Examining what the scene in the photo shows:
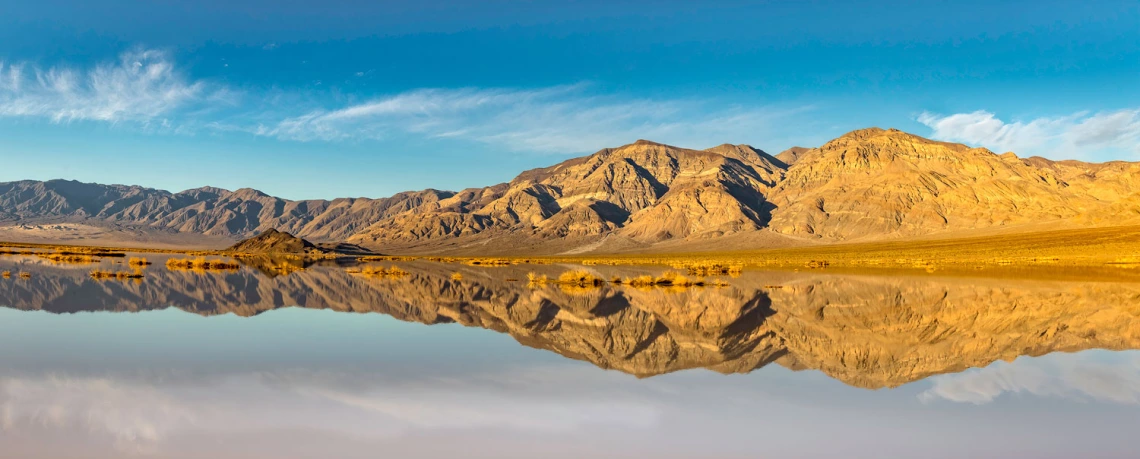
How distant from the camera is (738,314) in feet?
65.1

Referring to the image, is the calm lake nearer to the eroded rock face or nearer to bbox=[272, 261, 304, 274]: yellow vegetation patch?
the eroded rock face

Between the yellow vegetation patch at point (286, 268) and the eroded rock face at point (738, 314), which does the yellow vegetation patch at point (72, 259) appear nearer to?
the yellow vegetation patch at point (286, 268)

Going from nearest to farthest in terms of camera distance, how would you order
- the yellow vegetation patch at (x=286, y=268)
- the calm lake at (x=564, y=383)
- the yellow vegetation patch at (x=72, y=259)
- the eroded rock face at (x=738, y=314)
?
the calm lake at (x=564, y=383) → the eroded rock face at (x=738, y=314) → the yellow vegetation patch at (x=286, y=268) → the yellow vegetation patch at (x=72, y=259)

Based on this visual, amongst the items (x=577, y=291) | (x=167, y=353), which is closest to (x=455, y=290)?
(x=577, y=291)

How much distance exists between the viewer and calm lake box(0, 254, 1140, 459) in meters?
6.82

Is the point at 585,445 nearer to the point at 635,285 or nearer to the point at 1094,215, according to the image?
the point at 635,285

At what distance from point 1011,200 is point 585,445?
633ft

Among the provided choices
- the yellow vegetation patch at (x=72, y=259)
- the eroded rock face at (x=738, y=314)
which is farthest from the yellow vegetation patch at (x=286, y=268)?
the yellow vegetation patch at (x=72, y=259)

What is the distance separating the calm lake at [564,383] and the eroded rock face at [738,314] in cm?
15

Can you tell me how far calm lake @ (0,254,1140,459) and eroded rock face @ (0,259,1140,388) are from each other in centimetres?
15

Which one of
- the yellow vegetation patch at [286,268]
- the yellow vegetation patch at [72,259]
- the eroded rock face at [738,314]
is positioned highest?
the eroded rock face at [738,314]

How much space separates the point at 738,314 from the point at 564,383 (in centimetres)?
1156

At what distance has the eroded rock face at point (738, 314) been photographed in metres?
12.4

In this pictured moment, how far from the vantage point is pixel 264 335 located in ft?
46.7
